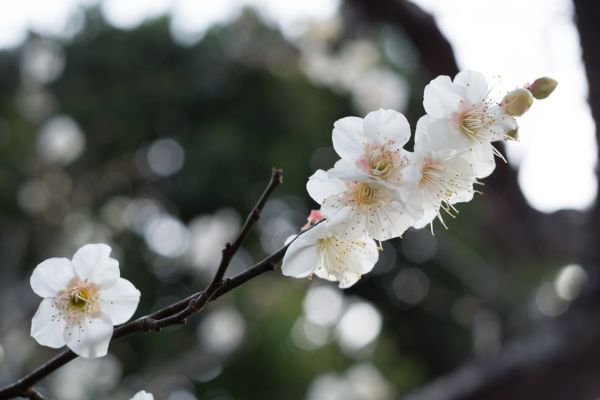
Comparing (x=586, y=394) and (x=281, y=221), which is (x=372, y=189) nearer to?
(x=586, y=394)

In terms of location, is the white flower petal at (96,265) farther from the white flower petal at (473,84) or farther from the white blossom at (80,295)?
the white flower petal at (473,84)

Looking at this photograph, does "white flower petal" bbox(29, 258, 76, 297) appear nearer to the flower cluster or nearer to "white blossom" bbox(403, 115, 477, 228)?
the flower cluster

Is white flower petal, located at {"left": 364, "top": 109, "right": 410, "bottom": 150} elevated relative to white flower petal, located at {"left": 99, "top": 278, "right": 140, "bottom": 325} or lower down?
elevated

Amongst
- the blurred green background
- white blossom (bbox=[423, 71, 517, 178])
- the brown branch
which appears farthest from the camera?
the blurred green background

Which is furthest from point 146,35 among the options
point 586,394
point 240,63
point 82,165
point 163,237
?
point 586,394

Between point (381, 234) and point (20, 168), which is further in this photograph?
point (20, 168)

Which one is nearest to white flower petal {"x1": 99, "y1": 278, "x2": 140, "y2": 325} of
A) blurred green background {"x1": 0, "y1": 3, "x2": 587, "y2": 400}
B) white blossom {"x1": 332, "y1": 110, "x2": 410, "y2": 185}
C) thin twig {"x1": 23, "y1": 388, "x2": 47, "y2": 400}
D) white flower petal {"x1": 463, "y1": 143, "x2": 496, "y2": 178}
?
thin twig {"x1": 23, "y1": 388, "x2": 47, "y2": 400}
